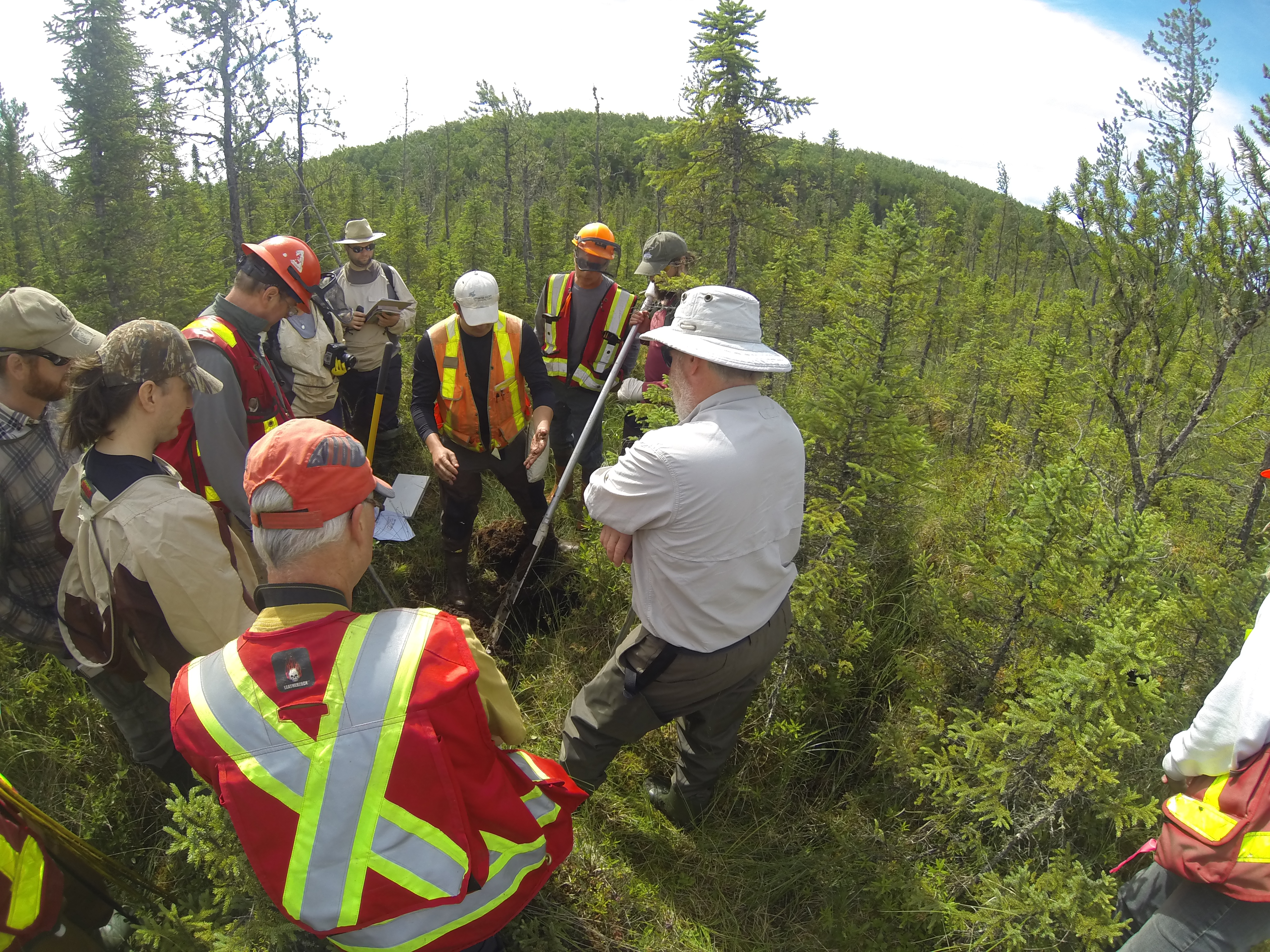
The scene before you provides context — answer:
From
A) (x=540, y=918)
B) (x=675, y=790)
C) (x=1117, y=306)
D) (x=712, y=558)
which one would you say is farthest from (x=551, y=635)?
(x=1117, y=306)

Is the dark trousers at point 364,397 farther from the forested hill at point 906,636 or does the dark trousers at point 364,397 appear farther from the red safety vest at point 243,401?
the red safety vest at point 243,401

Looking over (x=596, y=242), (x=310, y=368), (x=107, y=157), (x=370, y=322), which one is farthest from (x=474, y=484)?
(x=107, y=157)

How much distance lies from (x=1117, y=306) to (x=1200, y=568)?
1889 mm

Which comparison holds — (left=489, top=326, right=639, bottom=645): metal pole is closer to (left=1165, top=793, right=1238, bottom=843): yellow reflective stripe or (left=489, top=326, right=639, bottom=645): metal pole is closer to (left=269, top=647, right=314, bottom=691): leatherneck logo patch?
(left=269, top=647, right=314, bottom=691): leatherneck logo patch

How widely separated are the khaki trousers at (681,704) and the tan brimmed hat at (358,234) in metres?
5.02

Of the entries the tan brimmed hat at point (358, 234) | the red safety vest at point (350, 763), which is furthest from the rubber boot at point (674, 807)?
the tan brimmed hat at point (358, 234)

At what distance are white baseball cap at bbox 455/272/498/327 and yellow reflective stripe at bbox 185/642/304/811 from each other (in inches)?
121

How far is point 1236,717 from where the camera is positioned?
197 cm

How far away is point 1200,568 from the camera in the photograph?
14.5ft

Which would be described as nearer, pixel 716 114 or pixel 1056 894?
pixel 1056 894

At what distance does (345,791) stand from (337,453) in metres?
0.76

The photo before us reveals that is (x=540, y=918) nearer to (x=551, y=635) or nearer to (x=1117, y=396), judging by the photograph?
(x=551, y=635)

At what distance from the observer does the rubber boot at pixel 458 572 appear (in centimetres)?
470

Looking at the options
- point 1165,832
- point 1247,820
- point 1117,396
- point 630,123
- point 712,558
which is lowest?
point 1165,832
